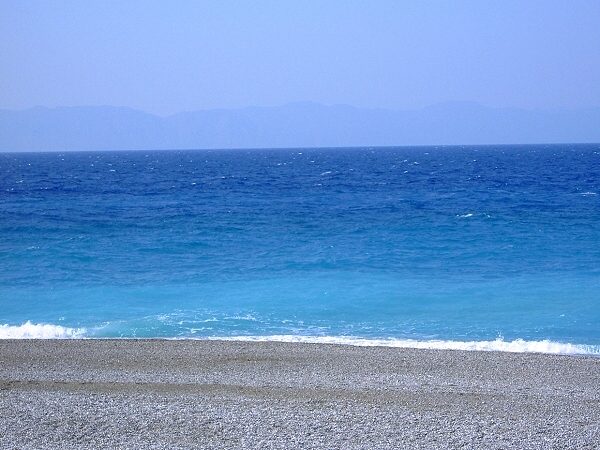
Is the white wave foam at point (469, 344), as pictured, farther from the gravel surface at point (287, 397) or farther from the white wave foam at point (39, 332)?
the white wave foam at point (39, 332)

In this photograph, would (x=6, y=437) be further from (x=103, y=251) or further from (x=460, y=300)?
(x=103, y=251)

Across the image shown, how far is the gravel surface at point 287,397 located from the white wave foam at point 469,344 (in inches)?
44.9

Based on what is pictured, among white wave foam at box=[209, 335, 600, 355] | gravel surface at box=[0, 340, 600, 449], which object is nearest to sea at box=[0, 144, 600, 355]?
white wave foam at box=[209, 335, 600, 355]

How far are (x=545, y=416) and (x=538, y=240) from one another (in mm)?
19169

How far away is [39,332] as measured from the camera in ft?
54.4

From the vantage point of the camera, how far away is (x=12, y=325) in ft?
56.8

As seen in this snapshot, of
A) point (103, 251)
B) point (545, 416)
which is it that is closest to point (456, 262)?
point (103, 251)

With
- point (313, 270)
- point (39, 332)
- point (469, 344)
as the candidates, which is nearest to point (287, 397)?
point (469, 344)

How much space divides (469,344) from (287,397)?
Answer: 5.87 metres

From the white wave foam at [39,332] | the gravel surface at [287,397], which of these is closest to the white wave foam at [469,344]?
the gravel surface at [287,397]

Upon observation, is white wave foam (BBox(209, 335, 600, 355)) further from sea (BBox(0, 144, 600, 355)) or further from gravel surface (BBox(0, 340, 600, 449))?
gravel surface (BBox(0, 340, 600, 449))

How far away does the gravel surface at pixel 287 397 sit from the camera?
27.5 ft

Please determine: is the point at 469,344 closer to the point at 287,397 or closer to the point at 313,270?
the point at 287,397

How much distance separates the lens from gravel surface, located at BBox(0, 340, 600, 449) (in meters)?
8.39
